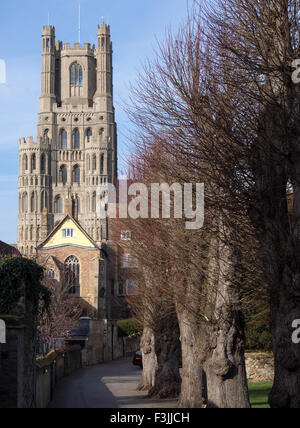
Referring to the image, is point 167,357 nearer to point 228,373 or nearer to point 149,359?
point 149,359

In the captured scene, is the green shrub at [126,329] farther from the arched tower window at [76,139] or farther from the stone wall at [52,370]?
the arched tower window at [76,139]

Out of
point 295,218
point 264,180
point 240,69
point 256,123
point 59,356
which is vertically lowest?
point 59,356

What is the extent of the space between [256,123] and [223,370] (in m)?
5.78

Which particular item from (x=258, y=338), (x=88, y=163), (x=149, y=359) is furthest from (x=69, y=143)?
(x=149, y=359)

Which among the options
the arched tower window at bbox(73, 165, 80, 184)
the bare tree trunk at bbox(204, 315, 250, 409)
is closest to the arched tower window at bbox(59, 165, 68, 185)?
the arched tower window at bbox(73, 165, 80, 184)

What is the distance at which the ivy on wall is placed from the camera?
15.4 meters

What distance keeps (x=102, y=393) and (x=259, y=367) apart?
7711mm

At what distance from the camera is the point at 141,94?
14.8 meters

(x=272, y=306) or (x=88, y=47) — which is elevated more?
(x=88, y=47)

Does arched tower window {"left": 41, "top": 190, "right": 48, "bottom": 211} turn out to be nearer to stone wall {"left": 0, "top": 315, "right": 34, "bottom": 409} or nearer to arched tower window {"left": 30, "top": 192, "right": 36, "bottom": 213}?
arched tower window {"left": 30, "top": 192, "right": 36, "bottom": 213}

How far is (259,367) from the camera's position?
31.0 m

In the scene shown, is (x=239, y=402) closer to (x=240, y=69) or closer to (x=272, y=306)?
(x=272, y=306)

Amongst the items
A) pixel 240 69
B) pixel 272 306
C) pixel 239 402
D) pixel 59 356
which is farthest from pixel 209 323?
pixel 59 356

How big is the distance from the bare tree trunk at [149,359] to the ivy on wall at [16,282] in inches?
467
